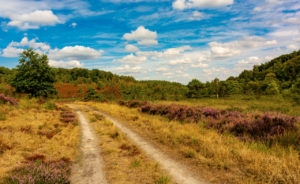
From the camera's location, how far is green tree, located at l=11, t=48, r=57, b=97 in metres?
24.6

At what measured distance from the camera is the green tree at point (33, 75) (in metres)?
24.6

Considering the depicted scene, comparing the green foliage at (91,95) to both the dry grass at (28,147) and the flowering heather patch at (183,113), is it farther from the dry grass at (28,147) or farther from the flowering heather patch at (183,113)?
the dry grass at (28,147)

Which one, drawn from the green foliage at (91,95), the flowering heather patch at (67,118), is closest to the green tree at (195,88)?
the green foliage at (91,95)

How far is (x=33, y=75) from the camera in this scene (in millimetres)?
24891

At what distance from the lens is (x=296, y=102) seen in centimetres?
3061

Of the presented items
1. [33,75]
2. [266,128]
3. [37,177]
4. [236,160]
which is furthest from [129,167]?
[33,75]

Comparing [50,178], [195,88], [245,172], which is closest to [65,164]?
[50,178]

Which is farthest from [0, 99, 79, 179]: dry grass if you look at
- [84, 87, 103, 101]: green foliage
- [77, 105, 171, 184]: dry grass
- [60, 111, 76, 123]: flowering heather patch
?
[84, 87, 103, 101]: green foliage

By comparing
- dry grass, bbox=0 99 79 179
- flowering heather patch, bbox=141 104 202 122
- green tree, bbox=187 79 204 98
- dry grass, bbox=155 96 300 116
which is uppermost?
green tree, bbox=187 79 204 98

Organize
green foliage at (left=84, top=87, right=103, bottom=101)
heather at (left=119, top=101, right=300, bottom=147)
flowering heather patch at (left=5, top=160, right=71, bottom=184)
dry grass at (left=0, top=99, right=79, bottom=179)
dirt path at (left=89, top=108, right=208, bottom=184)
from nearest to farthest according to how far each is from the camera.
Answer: flowering heather patch at (left=5, top=160, right=71, bottom=184), dirt path at (left=89, top=108, right=208, bottom=184), dry grass at (left=0, top=99, right=79, bottom=179), heather at (left=119, top=101, right=300, bottom=147), green foliage at (left=84, top=87, right=103, bottom=101)

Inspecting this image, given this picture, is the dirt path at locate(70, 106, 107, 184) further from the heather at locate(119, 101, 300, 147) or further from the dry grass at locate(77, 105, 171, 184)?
the heather at locate(119, 101, 300, 147)

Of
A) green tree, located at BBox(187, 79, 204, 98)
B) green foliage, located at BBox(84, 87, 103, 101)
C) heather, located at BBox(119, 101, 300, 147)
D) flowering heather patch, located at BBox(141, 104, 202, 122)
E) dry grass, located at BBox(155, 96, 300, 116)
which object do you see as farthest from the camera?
green tree, located at BBox(187, 79, 204, 98)

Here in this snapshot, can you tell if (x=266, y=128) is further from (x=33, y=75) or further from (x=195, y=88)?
(x=195, y=88)

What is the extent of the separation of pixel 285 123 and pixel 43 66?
104ft
